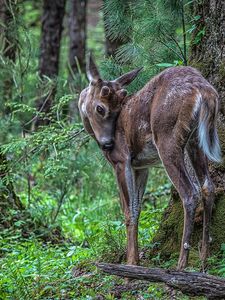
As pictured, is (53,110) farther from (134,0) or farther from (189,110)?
(189,110)

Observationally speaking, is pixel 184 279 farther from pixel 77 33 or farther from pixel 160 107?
pixel 77 33

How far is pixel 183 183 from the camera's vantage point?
628 centimetres

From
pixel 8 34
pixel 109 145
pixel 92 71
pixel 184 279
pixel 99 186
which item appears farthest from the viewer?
pixel 99 186

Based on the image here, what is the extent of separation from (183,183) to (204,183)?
417 mm

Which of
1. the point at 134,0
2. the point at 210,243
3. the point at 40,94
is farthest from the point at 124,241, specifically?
the point at 40,94

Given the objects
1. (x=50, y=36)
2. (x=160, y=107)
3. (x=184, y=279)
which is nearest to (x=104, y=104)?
(x=160, y=107)

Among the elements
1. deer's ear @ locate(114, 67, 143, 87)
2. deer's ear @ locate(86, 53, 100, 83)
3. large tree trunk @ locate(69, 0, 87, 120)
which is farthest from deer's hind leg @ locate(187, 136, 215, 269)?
large tree trunk @ locate(69, 0, 87, 120)

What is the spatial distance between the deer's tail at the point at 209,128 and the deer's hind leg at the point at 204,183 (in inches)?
10.6

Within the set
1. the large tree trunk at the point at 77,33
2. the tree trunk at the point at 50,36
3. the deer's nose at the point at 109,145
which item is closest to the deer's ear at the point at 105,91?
A: the deer's nose at the point at 109,145

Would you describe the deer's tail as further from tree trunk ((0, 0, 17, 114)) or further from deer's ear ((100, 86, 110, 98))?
tree trunk ((0, 0, 17, 114))

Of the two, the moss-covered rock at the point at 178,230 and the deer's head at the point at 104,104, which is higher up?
the deer's head at the point at 104,104

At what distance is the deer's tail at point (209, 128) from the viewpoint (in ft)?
20.3

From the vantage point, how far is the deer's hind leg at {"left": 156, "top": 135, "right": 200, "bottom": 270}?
6.26 meters

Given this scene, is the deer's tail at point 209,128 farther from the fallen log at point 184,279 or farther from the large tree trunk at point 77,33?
the large tree trunk at point 77,33
